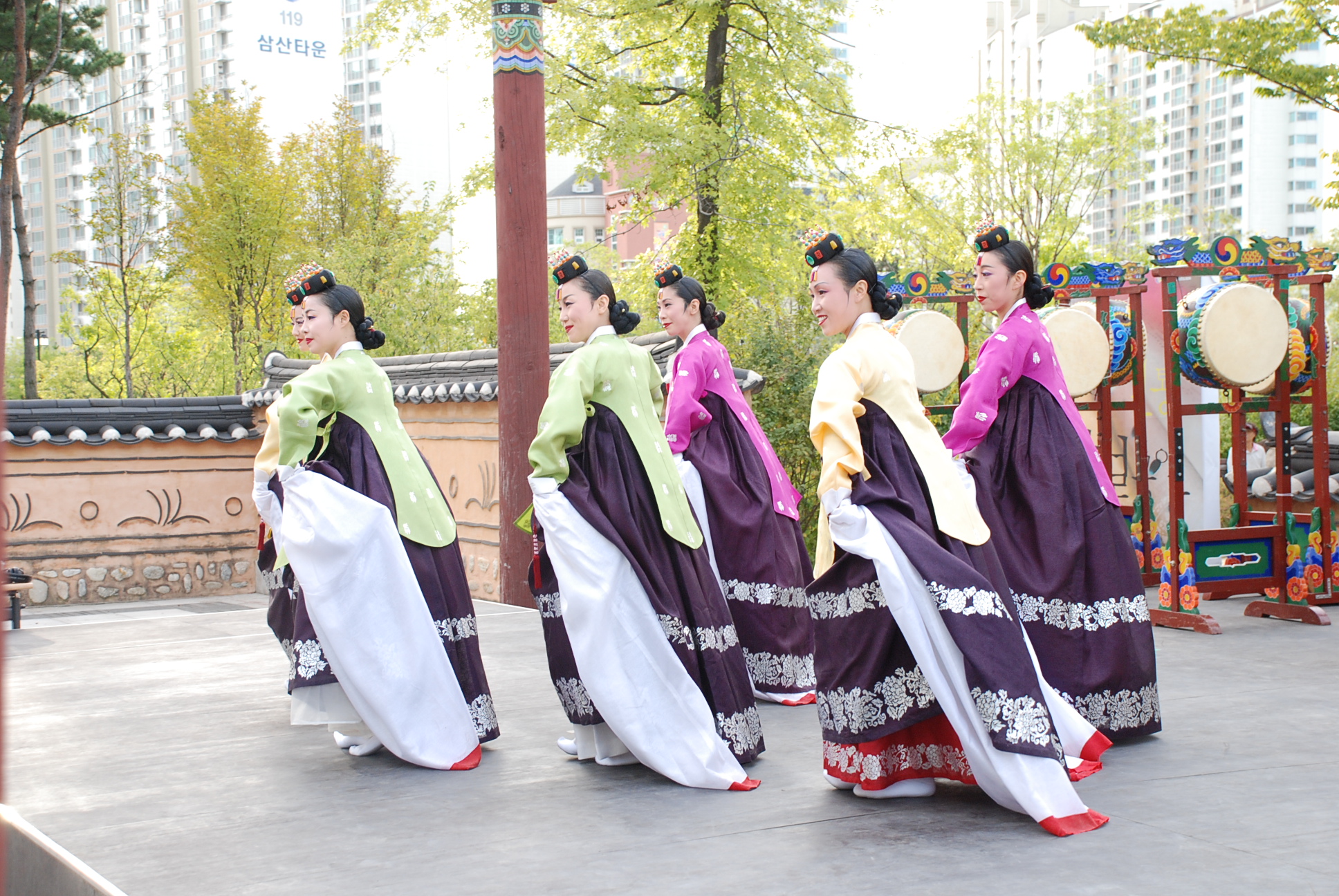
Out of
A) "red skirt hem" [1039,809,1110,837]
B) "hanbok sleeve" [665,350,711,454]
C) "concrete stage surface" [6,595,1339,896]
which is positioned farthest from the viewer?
"hanbok sleeve" [665,350,711,454]

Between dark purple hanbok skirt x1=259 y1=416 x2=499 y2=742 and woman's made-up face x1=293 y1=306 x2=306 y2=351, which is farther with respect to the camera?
woman's made-up face x1=293 y1=306 x2=306 y2=351

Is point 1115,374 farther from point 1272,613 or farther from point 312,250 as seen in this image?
point 312,250

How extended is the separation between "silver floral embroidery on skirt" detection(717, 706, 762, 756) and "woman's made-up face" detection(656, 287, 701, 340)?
1.86 m

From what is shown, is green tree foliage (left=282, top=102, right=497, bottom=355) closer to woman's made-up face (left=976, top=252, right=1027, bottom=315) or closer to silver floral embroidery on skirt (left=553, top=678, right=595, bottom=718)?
woman's made-up face (left=976, top=252, right=1027, bottom=315)

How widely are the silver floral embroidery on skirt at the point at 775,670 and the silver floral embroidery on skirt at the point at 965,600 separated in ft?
5.69

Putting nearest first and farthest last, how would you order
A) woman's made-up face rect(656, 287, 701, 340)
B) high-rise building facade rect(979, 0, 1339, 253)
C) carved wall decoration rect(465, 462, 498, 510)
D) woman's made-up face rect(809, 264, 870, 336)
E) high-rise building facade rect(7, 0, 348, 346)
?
woman's made-up face rect(809, 264, 870, 336), woman's made-up face rect(656, 287, 701, 340), carved wall decoration rect(465, 462, 498, 510), high-rise building facade rect(7, 0, 348, 346), high-rise building facade rect(979, 0, 1339, 253)

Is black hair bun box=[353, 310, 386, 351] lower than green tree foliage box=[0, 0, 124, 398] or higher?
lower

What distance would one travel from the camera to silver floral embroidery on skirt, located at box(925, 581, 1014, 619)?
302 cm

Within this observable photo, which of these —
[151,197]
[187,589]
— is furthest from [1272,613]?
[151,197]

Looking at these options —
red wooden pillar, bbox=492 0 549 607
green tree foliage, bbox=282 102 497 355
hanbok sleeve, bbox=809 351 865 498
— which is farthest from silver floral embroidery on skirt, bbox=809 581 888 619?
green tree foliage, bbox=282 102 497 355

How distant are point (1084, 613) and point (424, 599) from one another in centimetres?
208

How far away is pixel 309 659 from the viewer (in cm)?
387

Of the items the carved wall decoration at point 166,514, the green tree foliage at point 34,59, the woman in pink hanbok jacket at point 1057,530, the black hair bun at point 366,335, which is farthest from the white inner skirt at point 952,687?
the green tree foliage at point 34,59

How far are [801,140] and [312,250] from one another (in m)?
10.2
